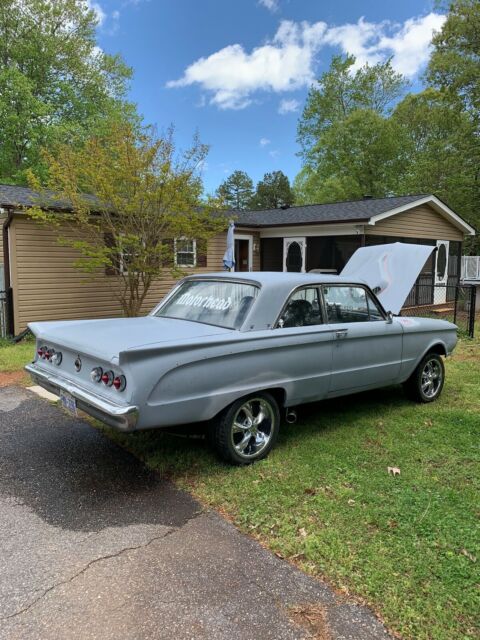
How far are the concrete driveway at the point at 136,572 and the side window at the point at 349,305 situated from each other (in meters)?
2.21

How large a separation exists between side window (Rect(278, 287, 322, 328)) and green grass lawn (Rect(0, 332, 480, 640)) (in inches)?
44.4

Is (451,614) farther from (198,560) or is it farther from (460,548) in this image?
(198,560)

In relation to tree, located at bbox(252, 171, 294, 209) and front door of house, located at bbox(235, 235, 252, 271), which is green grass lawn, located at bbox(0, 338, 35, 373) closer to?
front door of house, located at bbox(235, 235, 252, 271)

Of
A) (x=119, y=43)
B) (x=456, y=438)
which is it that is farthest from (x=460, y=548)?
(x=119, y=43)

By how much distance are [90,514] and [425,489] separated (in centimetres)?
240

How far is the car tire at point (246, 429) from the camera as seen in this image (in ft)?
12.1

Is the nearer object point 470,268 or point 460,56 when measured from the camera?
point 470,268

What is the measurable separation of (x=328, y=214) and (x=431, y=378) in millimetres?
9558

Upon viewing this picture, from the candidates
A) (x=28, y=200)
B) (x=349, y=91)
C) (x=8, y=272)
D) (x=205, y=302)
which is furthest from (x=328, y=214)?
(x=349, y=91)

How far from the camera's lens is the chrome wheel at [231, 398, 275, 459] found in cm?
384

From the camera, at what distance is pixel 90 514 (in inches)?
124

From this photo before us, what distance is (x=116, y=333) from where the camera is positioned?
383 cm

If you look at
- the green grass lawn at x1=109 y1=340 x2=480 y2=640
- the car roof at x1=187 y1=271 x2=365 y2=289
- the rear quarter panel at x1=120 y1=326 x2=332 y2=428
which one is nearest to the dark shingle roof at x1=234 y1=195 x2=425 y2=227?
the car roof at x1=187 y1=271 x2=365 y2=289

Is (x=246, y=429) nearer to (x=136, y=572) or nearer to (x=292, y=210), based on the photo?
(x=136, y=572)
